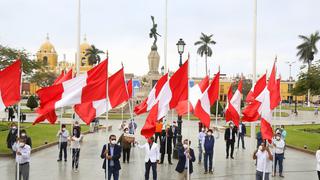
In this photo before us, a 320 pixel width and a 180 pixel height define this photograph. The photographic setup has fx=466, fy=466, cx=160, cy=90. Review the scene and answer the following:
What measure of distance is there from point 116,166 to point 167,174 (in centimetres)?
329

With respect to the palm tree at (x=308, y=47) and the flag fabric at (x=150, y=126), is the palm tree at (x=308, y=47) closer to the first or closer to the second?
the palm tree at (x=308, y=47)

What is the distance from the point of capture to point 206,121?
44.5ft

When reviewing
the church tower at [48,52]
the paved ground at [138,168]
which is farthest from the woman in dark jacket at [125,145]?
the church tower at [48,52]

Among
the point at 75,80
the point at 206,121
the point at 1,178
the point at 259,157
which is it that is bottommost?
the point at 1,178

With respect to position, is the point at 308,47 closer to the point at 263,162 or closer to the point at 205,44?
the point at 205,44

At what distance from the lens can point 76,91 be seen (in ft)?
38.3

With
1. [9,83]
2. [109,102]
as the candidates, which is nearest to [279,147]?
[109,102]

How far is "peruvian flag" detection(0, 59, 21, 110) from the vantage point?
1230 centimetres

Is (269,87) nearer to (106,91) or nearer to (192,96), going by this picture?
(192,96)

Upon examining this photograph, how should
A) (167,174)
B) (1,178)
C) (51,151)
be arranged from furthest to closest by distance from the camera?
(51,151)
(167,174)
(1,178)

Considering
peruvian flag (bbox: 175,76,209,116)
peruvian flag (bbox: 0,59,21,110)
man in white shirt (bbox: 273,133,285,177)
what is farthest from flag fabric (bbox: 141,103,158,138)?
man in white shirt (bbox: 273,133,285,177)

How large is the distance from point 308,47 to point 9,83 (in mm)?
86367

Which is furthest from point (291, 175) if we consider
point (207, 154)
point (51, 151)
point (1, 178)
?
point (51, 151)

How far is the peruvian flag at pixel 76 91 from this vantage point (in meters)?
11.4
